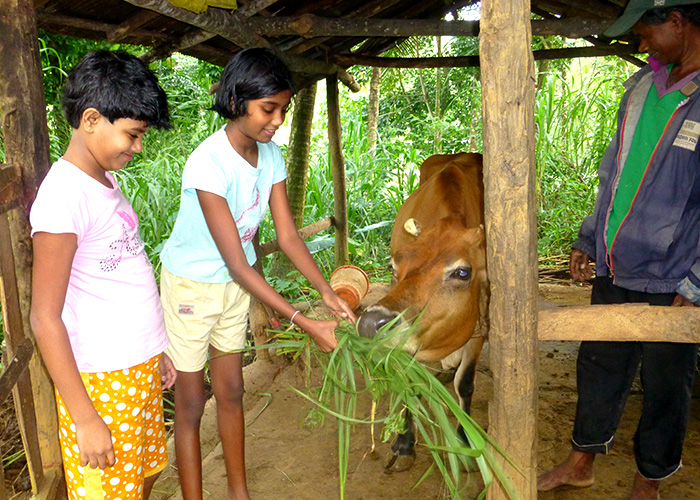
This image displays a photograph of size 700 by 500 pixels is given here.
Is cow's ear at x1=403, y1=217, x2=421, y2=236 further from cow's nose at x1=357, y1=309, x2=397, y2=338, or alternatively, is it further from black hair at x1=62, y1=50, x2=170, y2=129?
black hair at x1=62, y1=50, x2=170, y2=129

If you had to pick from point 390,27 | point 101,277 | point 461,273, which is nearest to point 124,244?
point 101,277

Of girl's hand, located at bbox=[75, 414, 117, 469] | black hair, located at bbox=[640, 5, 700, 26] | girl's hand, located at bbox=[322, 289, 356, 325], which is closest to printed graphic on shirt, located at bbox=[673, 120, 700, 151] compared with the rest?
black hair, located at bbox=[640, 5, 700, 26]

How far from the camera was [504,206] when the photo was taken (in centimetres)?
188

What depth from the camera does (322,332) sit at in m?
2.29

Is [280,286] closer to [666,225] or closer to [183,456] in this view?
[183,456]

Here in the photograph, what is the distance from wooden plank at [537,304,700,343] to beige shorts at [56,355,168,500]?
1376 mm

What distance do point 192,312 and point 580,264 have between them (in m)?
1.94

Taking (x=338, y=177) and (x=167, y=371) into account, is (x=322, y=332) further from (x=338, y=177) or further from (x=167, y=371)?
(x=338, y=177)

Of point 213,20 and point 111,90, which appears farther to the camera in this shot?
point 213,20

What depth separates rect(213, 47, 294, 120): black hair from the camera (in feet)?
7.48

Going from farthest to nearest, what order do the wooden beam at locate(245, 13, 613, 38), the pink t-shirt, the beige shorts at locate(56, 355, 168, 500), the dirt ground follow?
1. the wooden beam at locate(245, 13, 613, 38)
2. the dirt ground
3. the beige shorts at locate(56, 355, 168, 500)
4. the pink t-shirt

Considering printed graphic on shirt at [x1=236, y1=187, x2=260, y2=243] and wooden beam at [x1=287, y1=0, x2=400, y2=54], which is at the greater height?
wooden beam at [x1=287, y1=0, x2=400, y2=54]

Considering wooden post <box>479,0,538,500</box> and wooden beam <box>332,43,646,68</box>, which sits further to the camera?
wooden beam <box>332,43,646,68</box>

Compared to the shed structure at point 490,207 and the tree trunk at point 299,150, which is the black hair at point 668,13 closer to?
the shed structure at point 490,207
